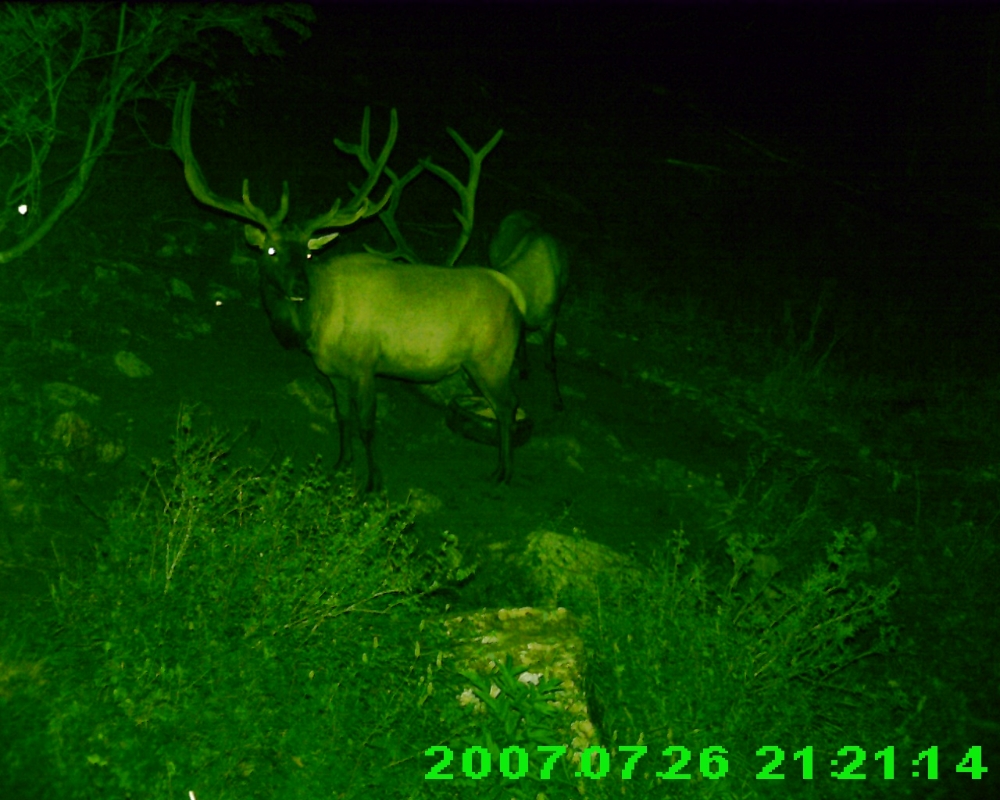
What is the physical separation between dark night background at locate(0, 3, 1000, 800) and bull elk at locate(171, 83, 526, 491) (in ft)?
2.47

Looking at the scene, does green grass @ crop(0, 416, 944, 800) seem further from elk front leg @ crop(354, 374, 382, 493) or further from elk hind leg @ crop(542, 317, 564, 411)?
elk hind leg @ crop(542, 317, 564, 411)

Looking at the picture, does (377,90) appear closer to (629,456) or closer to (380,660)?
(629,456)

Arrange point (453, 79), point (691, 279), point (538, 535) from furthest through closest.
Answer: point (453, 79)
point (691, 279)
point (538, 535)

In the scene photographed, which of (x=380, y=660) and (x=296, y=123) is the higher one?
(x=296, y=123)

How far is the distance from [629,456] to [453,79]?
1150cm

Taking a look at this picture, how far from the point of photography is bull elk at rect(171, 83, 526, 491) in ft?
21.7

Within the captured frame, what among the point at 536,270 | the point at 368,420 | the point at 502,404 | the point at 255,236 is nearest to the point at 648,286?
the point at 536,270

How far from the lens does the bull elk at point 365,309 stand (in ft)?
21.7

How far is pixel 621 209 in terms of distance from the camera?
16734 mm

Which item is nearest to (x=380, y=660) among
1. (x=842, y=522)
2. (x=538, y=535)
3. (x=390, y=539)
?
(x=390, y=539)

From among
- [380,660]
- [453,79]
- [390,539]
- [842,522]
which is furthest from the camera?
[453,79]

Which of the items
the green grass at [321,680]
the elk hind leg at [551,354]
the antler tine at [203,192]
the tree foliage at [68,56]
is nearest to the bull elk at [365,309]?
the antler tine at [203,192]

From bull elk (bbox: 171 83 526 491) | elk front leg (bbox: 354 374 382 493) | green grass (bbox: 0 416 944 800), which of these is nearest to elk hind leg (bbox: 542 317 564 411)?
bull elk (bbox: 171 83 526 491)

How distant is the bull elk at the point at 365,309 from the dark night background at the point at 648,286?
75 centimetres
